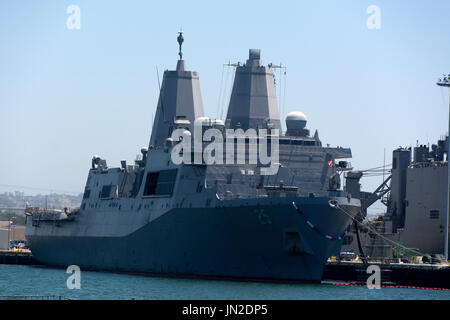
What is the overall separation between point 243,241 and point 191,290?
16.2 feet

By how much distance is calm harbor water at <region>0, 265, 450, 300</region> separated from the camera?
121ft

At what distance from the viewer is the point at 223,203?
43594 millimetres

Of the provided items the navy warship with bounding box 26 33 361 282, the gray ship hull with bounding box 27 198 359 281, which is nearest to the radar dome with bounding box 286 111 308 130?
the navy warship with bounding box 26 33 361 282

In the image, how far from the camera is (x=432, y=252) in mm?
58406

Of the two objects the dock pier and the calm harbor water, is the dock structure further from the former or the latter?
the calm harbor water

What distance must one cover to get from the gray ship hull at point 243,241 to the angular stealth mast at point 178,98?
11.0 meters

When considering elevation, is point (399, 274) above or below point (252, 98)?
below

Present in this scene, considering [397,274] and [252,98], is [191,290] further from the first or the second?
[252,98]

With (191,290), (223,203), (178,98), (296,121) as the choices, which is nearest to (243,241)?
(223,203)

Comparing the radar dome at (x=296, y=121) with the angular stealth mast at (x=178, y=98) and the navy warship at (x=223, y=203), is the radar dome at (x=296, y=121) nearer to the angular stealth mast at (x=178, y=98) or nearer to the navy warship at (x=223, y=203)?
the navy warship at (x=223, y=203)

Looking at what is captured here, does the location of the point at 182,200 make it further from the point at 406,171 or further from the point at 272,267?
the point at 406,171

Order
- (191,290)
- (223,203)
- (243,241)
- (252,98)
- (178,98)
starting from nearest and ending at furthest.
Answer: (191,290)
(243,241)
(223,203)
(252,98)
(178,98)

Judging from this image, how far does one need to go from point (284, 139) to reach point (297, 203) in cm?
776
